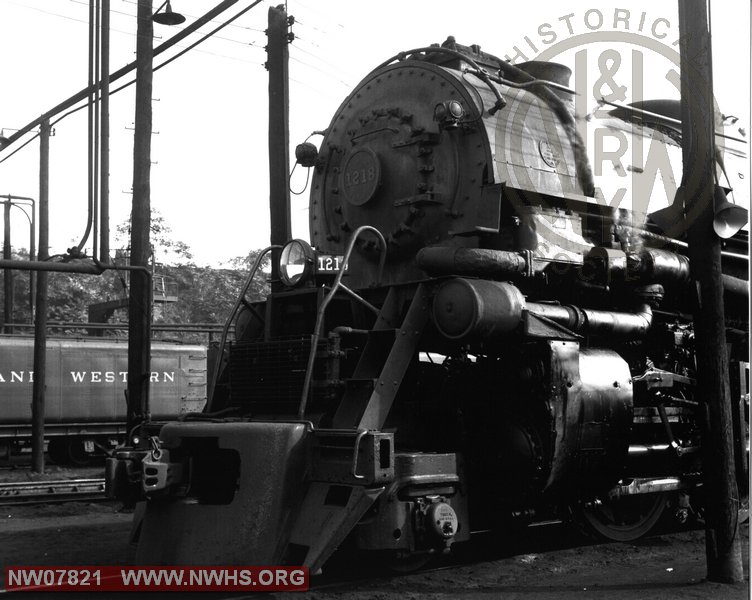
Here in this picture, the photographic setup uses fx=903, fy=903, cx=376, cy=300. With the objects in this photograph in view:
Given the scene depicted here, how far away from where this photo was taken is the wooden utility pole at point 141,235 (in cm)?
1036

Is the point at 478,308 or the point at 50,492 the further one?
the point at 50,492

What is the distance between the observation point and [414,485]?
19.3ft

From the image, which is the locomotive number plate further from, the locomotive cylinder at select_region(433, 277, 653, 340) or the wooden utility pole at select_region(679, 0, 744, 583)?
the wooden utility pole at select_region(679, 0, 744, 583)

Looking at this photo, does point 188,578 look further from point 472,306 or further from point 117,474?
point 472,306

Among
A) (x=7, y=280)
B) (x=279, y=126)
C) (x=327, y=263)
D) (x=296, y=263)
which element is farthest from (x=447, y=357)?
(x=7, y=280)

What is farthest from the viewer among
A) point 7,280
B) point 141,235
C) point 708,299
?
point 7,280


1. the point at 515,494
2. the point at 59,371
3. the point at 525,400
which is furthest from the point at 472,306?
the point at 59,371

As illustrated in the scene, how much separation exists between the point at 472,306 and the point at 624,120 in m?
3.00

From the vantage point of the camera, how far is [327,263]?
719 centimetres

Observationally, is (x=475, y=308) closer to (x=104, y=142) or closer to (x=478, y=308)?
(x=478, y=308)

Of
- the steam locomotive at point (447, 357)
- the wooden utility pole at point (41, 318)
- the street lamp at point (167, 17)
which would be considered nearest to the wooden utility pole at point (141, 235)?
the street lamp at point (167, 17)

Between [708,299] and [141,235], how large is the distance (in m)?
6.61

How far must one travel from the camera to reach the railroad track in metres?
11.4

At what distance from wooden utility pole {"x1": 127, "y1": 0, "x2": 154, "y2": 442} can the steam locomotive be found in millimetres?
3092
